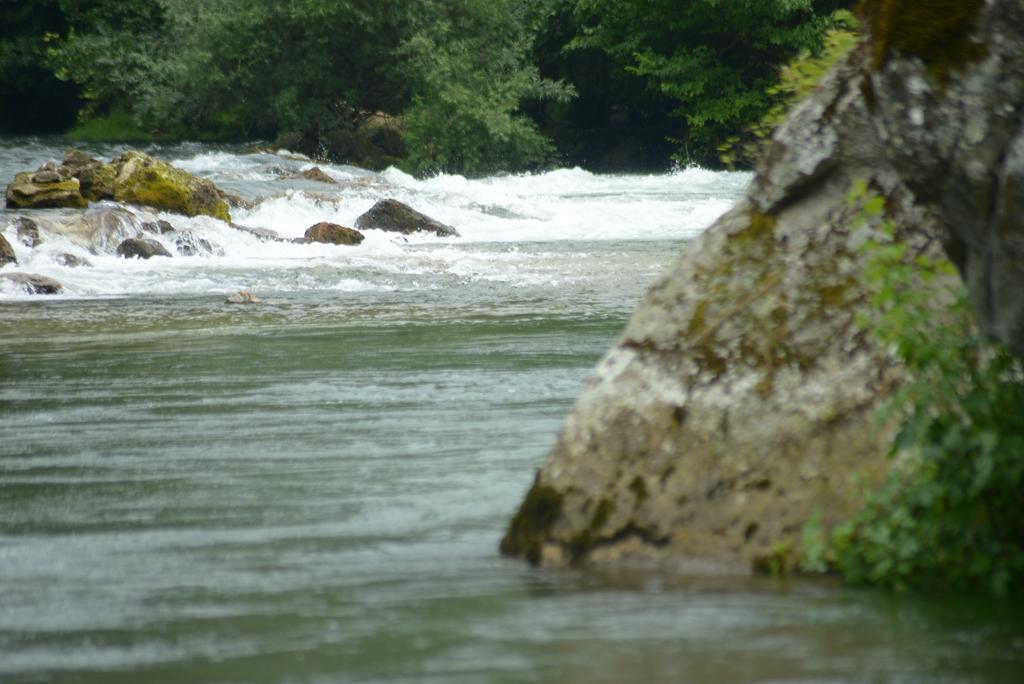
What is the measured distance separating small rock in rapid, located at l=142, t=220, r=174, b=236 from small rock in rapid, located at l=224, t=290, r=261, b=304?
6910 millimetres

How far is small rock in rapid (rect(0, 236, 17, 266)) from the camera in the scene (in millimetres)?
18781

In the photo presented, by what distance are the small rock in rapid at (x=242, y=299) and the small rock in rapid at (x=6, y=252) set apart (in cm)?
482

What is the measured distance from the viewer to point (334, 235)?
2262cm

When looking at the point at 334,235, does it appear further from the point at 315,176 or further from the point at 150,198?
the point at 315,176

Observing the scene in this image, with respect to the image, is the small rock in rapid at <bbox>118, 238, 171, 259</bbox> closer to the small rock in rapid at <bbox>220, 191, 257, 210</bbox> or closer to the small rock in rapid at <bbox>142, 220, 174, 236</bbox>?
the small rock in rapid at <bbox>142, 220, 174, 236</bbox>

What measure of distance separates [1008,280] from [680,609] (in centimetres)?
129

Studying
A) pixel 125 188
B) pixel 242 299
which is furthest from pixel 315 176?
pixel 242 299

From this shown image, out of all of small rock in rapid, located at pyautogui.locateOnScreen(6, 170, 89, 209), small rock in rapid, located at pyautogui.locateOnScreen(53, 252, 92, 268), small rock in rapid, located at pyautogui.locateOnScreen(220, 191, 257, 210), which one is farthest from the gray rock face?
small rock in rapid, located at pyautogui.locateOnScreen(220, 191, 257, 210)

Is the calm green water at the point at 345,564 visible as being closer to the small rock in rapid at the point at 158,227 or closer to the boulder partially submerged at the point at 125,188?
the small rock in rapid at the point at 158,227

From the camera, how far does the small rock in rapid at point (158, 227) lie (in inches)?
858

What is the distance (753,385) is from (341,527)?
166 centimetres

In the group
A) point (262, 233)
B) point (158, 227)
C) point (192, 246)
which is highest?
point (158, 227)

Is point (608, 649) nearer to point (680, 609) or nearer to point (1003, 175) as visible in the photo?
point (680, 609)

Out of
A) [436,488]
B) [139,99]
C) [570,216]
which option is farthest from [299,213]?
[436,488]
